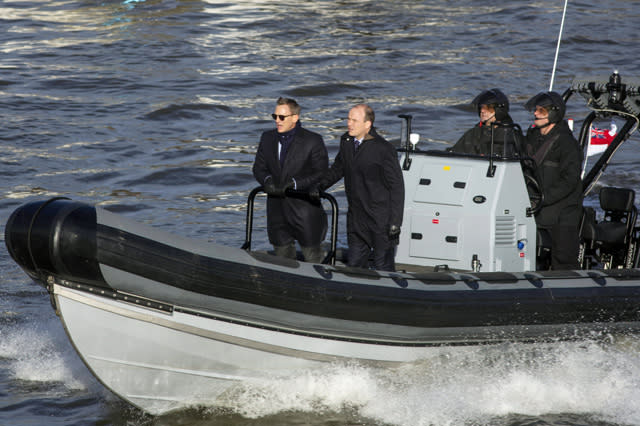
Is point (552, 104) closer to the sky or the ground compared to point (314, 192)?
closer to the sky

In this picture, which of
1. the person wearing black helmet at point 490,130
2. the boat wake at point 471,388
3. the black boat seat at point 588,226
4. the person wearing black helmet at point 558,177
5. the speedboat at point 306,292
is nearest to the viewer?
the speedboat at point 306,292

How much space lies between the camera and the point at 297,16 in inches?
829

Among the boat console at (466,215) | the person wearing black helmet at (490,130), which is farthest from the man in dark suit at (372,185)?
the person wearing black helmet at (490,130)

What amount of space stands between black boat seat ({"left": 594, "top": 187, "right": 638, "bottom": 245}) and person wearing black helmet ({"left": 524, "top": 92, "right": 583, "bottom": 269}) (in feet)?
1.56

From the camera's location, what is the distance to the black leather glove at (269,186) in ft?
19.3

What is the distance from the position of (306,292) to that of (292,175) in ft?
3.14

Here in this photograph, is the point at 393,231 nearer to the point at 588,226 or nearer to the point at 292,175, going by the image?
the point at 292,175

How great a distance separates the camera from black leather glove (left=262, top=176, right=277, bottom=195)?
232 inches

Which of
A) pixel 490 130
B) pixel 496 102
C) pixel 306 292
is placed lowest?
pixel 306 292

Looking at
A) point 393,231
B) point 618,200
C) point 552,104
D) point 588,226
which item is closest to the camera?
point 393,231

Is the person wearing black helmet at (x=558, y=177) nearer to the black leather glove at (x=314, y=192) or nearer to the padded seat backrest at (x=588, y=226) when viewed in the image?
the padded seat backrest at (x=588, y=226)

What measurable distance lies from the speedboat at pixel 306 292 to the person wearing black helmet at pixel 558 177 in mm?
137

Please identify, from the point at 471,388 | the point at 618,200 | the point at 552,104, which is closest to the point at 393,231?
the point at 471,388

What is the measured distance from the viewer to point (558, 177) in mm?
6477
